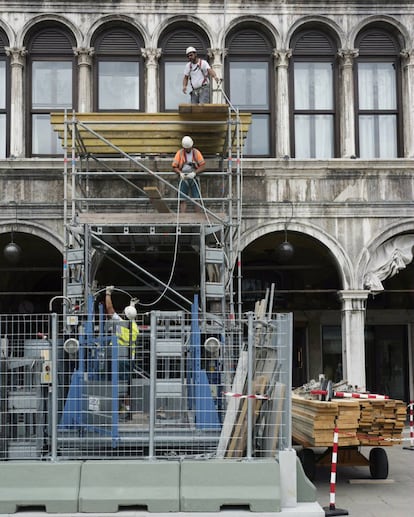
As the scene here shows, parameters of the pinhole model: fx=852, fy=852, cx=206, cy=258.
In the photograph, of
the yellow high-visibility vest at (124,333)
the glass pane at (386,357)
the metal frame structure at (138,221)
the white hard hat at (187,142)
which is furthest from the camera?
the glass pane at (386,357)

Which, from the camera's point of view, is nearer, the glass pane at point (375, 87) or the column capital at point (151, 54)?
the column capital at point (151, 54)

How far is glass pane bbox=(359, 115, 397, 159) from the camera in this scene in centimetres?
1875

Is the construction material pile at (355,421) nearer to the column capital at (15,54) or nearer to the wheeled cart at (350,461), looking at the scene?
the wheeled cart at (350,461)

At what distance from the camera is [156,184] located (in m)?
17.7

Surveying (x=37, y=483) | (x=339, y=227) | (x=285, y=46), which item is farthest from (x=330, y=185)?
(x=37, y=483)

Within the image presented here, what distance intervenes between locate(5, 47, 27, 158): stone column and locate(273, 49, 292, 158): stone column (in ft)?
17.8

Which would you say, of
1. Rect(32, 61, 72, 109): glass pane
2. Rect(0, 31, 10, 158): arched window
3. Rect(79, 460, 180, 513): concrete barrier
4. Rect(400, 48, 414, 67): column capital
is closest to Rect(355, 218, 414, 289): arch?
Rect(400, 48, 414, 67): column capital

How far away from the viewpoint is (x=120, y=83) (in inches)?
733

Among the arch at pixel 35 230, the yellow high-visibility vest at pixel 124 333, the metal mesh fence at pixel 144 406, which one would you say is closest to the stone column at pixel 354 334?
the arch at pixel 35 230

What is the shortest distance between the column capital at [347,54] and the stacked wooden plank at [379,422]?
29.0ft

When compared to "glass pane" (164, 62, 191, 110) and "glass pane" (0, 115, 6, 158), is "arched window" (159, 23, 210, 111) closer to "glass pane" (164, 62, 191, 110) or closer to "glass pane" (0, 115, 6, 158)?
"glass pane" (164, 62, 191, 110)

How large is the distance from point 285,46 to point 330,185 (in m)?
3.23

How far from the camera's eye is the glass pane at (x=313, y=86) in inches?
740

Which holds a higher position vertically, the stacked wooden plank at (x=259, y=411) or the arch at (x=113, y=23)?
the arch at (x=113, y=23)
